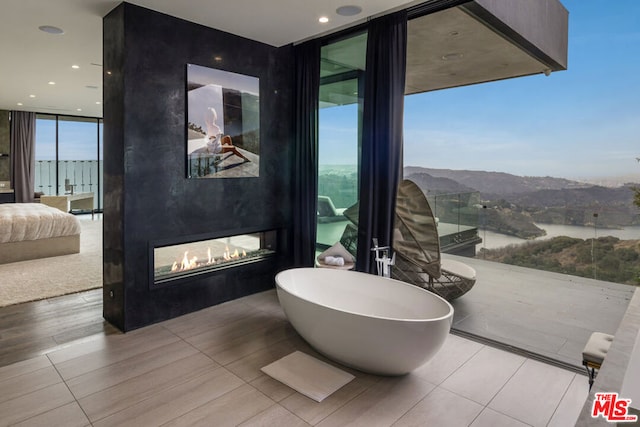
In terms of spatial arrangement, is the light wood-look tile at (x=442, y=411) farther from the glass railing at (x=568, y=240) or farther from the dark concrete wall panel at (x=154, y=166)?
the dark concrete wall panel at (x=154, y=166)

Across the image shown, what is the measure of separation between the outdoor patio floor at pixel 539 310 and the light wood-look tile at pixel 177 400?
6.74ft

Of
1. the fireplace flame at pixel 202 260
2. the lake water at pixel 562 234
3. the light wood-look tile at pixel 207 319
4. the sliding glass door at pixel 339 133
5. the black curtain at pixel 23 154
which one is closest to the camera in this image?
the lake water at pixel 562 234

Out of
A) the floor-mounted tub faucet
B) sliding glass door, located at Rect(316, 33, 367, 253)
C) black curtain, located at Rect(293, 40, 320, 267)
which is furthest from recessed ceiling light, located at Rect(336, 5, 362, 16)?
the floor-mounted tub faucet

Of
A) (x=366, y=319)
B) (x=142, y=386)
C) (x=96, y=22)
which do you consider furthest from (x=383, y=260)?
(x=96, y=22)

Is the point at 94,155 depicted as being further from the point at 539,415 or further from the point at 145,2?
the point at 539,415

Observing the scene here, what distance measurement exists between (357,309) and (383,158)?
4.60ft

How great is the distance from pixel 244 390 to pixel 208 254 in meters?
1.84

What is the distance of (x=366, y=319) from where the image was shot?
2.46 meters

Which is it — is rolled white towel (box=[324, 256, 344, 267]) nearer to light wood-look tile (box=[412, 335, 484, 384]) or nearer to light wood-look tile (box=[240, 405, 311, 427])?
light wood-look tile (box=[412, 335, 484, 384])

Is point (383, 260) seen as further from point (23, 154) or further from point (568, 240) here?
point (23, 154)

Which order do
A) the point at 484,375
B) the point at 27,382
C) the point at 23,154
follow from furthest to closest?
1. the point at 23,154
2. the point at 484,375
3. the point at 27,382

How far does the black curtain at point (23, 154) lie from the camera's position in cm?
949

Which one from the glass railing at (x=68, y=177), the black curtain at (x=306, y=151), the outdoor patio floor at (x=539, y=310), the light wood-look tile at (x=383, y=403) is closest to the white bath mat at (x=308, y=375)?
the light wood-look tile at (x=383, y=403)

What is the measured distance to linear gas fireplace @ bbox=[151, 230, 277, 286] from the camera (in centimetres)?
368
